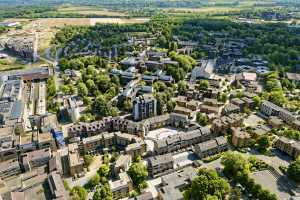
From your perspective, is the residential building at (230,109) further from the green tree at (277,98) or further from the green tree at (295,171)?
the green tree at (295,171)

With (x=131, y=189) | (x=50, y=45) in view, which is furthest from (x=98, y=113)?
(x=50, y=45)

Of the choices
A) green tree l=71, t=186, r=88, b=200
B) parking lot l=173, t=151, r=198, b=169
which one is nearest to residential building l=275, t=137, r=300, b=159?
parking lot l=173, t=151, r=198, b=169

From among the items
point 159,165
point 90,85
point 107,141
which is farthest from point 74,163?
point 90,85

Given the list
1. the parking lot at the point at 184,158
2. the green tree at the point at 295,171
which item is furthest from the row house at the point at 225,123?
the green tree at the point at 295,171

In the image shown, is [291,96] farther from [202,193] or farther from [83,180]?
[83,180]

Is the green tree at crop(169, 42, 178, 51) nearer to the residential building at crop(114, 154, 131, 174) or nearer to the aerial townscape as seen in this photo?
the aerial townscape
